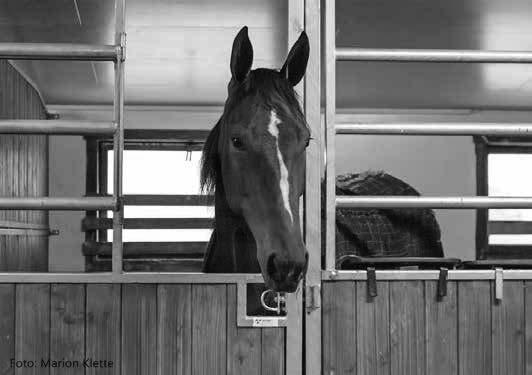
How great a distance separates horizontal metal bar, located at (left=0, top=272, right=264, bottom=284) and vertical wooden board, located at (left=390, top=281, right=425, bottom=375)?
1.30ft

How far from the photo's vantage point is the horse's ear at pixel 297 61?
2.01 metres

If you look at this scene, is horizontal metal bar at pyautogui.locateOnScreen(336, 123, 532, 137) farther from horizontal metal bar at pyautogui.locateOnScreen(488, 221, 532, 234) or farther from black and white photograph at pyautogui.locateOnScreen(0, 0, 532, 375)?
horizontal metal bar at pyautogui.locateOnScreen(488, 221, 532, 234)

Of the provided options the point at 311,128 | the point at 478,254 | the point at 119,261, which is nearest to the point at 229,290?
the point at 119,261

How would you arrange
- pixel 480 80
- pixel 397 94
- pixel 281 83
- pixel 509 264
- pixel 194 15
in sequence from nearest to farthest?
pixel 281 83 → pixel 509 264 → pixel 194 15 → pixel 480 80 → pixel 397 94

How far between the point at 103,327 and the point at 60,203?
36 centimetres

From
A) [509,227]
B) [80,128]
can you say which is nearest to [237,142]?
[80,128]

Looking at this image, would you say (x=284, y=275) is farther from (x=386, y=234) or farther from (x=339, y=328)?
(x=386, y=234)

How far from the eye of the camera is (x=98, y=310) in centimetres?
208

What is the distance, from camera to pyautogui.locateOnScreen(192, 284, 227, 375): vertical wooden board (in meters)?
2.08

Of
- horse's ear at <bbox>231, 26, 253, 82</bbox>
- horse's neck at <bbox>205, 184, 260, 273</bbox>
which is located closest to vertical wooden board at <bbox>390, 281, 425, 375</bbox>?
horse's neck at <bbox>205, 184, 260, 273</bbox>

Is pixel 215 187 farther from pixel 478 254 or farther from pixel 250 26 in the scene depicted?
pixel 478 254

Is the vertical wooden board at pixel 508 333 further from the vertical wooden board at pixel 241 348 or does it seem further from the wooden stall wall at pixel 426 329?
the vertical wooden board at pixel 241 348

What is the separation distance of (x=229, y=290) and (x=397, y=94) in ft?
17.9

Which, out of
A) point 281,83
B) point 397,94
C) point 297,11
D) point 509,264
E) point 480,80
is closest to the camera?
point 281,83
